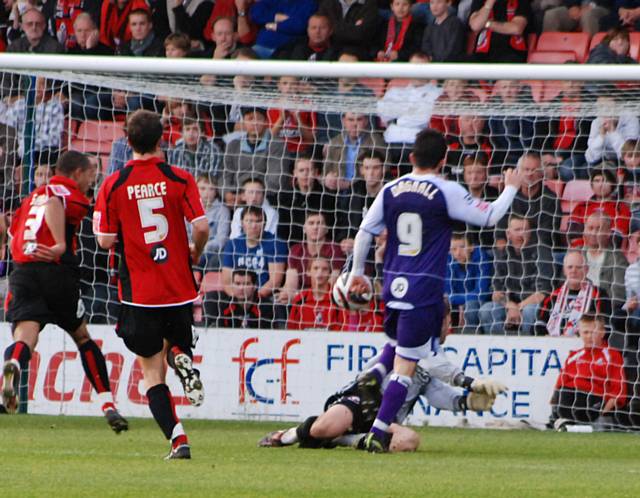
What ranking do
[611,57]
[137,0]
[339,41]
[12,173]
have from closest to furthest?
[12,173] < [611,57] < [339,41] < [137,0]

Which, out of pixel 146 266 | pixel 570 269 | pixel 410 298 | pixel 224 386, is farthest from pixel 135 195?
pixel 570 269

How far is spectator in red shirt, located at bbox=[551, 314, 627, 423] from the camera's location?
11.6 meters

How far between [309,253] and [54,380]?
2.40m

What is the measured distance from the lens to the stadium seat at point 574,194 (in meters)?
12.4

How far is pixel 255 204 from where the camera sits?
12812 mm

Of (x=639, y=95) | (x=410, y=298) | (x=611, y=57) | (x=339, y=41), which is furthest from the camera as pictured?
(x=339, y=41)

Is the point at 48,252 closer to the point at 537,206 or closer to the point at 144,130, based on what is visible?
the point at 144,130

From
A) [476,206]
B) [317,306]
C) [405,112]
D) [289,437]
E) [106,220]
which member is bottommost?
[289,437]

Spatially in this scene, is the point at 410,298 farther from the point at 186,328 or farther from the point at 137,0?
the point at 137,0

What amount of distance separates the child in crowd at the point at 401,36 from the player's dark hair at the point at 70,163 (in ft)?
17.1

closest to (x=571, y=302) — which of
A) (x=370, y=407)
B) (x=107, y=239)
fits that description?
(x=370, y=407)

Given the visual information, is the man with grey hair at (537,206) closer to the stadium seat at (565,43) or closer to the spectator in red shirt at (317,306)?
the spectator in red shirt at (317,306)

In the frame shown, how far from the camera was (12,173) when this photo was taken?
42.1 feet

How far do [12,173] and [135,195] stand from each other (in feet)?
15.2
